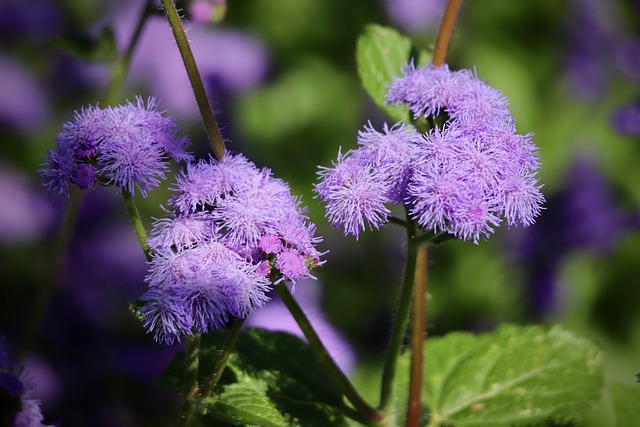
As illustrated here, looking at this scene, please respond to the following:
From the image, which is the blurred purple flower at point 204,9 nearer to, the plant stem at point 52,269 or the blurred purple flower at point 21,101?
the plant stem at point 52,269

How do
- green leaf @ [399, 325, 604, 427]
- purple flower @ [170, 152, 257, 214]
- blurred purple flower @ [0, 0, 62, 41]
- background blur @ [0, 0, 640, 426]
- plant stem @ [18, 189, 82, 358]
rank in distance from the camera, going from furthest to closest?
blurred purple flower @ [0, 0, 62, 41], background blur @ [0, 0, 640, 426], plant stem @ [18, 189, 82, 358], green leaf @ [399, 325, 604, 427], purple flower @ [170, 152, 257, 214]

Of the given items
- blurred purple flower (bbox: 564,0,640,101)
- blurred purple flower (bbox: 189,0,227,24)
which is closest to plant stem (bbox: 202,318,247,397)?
blurred purple flower (bbox: 189,0,227,24)

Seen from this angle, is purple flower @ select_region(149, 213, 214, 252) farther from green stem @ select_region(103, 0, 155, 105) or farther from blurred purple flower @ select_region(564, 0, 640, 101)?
blurred purple flower @ select_region(564, 0, 640, 101)

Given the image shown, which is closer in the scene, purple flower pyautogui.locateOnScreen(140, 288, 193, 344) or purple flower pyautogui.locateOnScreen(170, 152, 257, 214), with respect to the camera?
purple flower pyautogui.locateOnScreen(140, 288, 193, 344)

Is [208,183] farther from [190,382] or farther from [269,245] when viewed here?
[190,382]

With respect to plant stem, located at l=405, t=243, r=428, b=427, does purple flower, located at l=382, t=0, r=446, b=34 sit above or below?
above

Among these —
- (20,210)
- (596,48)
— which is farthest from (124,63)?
(596,48)
